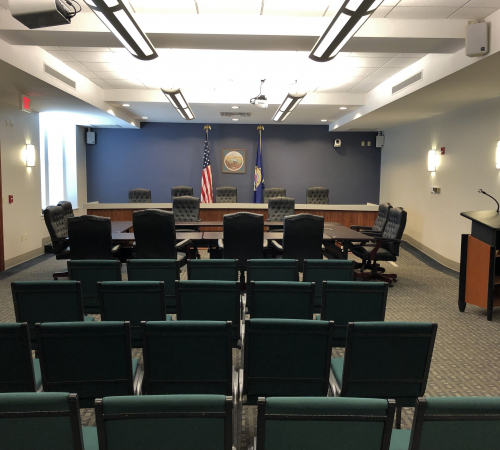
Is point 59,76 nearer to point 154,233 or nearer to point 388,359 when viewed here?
point 154,233

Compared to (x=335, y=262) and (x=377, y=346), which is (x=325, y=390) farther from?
(x=335, y=262)

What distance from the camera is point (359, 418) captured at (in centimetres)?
133

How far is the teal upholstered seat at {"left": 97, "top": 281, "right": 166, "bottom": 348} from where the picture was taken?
2.87 metres

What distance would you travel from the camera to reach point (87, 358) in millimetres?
2090

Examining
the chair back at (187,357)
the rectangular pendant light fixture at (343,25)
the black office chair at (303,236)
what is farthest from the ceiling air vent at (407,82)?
the chair back at (187,357)

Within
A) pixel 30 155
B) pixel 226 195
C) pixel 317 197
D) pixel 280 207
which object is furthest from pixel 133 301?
pixel 317 197

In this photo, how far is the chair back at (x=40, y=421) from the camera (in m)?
1.33

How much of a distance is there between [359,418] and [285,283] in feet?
5.21

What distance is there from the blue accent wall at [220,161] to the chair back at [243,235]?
678 centimetres

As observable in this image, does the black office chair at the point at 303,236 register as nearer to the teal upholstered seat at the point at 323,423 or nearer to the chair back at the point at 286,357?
the chair back at the point at 286,357

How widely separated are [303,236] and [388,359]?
353cm

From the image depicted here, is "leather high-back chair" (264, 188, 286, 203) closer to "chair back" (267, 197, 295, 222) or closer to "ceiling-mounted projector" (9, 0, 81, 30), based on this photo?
"chair back" (267, 197, 295, 222)

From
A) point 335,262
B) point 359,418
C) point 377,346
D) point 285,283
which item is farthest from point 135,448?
point 335,262

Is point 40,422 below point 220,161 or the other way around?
below
